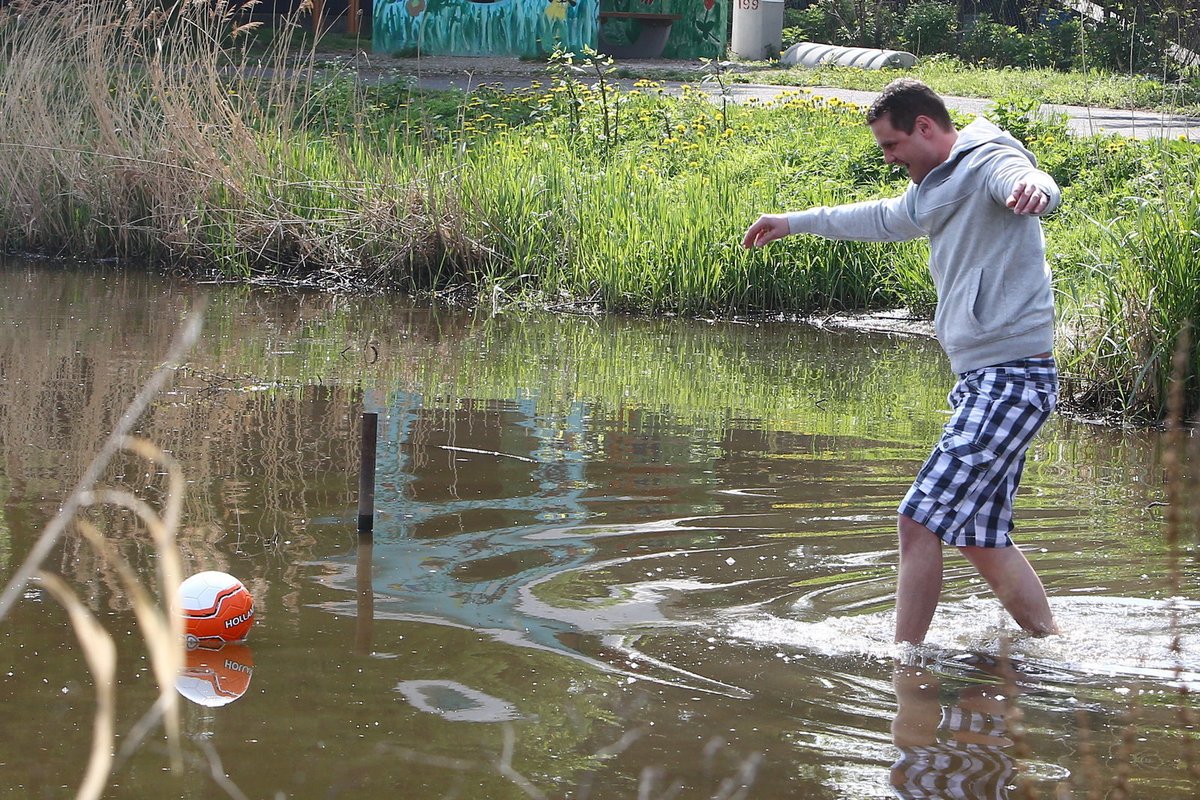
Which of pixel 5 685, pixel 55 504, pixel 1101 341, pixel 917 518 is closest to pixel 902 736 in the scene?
pixel 917 518

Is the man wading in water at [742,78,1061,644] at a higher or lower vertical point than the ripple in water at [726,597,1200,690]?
higher

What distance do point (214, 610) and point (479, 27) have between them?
24.0 meters

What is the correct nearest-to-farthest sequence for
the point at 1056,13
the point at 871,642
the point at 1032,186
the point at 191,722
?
the point at 191,722
the point at 1032,186
the point at 871,642
the point at 1056,13

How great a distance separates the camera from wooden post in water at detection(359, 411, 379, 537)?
18.2ft

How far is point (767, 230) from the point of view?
5125 mm

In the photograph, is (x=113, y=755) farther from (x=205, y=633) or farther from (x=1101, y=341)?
(x=1101, y=341)

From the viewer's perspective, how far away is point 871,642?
4789 mm

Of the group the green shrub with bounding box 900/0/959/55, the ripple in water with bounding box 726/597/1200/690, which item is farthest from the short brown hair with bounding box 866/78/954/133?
the green shrub with bounding box 900/0/959/55

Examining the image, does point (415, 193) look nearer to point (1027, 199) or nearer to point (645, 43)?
point (1027, 199)

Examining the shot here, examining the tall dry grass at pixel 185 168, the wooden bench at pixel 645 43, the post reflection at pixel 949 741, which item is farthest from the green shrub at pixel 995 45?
the post reflection at pixel 949 741

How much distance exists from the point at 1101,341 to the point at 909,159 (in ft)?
14.5

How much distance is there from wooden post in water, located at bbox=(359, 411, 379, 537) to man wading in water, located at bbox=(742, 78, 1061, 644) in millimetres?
2018

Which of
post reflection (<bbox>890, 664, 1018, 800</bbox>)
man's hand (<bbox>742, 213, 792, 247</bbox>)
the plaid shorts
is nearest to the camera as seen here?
post reflection (<bbox>890, 664, 1018, 800</bbox>)

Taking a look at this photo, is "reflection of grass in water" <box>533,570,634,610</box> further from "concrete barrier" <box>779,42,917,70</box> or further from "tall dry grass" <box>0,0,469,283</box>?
"concrete barrier" <box>779,42,917,70</box>
